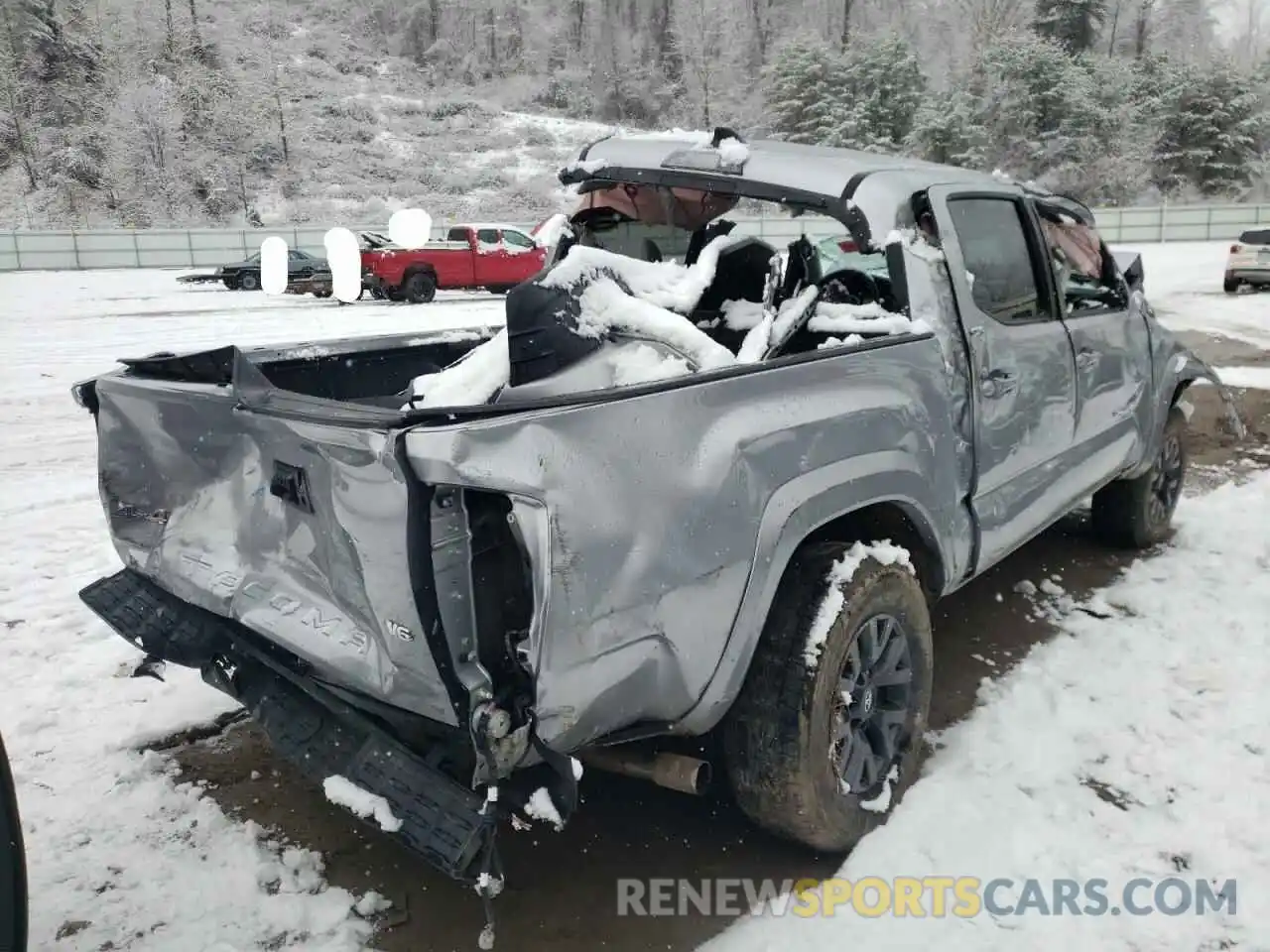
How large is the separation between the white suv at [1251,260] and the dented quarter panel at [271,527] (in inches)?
821

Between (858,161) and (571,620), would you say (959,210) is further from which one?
(571,620)

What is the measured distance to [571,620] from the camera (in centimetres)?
192

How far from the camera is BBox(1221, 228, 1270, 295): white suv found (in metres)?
18.3

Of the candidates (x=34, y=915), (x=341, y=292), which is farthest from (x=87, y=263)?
(x=34, y=915)

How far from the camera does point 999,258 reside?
11.6ft

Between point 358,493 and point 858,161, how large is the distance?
2190 mm

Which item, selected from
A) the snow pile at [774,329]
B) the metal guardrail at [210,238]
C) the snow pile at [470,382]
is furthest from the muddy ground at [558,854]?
the metal guardrail at [210,238]

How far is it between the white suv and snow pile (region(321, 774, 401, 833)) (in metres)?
21.0

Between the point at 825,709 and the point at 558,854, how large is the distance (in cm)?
92

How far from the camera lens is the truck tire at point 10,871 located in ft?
5.81

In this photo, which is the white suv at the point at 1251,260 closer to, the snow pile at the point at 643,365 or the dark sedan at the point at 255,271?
the dark sedan at the point at 255,271

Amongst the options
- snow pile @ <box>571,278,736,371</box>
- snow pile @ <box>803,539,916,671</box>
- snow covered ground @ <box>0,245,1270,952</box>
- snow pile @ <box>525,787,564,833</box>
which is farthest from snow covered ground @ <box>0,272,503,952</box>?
snow pile @ <box>571,278,736,371</box>

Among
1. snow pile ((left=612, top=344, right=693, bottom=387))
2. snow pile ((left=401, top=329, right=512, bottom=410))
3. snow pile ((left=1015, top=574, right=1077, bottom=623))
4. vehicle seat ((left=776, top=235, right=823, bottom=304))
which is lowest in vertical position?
snow pile ((left=1015, top=574, right=1077, bottom=623))

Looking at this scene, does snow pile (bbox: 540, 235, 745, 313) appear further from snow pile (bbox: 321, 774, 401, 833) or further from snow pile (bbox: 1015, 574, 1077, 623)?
snow pile (bbox: 1015, 574, 1077, 623)
